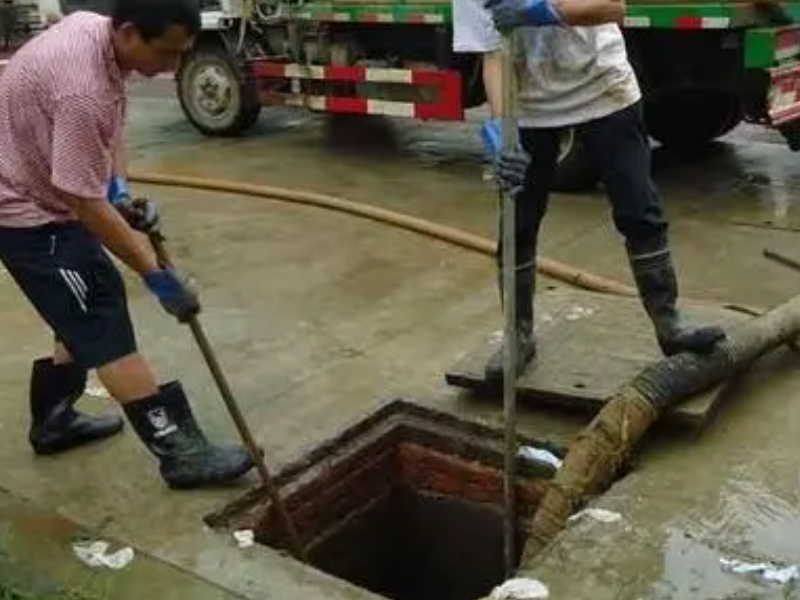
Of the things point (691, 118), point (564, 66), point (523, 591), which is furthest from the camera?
point (691, 118)

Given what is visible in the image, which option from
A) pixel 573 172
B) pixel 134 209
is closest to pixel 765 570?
pixel 134 209

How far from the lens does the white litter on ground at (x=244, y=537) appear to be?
327 centimetres

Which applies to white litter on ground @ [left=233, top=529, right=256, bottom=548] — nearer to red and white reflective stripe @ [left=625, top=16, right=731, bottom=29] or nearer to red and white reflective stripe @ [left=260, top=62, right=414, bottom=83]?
red and white reflective stripe @ [left=625, top=16, right=731, bottom=29]

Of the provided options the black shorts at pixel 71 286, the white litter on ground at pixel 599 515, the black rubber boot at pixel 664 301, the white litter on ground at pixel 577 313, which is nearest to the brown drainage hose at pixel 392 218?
the white litter on ground at pixel 577 313

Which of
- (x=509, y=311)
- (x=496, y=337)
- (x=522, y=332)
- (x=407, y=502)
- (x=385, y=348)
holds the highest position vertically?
(x=509, y=311)

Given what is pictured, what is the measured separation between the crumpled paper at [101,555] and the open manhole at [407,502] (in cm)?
45

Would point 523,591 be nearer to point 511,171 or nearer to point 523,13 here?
point 511,171

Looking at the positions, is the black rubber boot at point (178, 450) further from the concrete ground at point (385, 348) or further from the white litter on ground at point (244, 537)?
the white litter on ground at point (244, 537)

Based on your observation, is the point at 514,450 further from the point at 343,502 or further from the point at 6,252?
the point at 6,252

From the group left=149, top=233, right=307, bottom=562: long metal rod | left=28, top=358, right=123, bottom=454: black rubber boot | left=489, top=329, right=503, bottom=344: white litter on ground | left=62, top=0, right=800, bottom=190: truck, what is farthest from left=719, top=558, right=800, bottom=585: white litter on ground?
left=62, top=0, right=800, bottom=190: truck

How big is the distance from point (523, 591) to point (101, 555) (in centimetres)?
122

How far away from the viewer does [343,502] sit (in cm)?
383

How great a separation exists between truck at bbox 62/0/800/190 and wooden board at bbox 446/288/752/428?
1.29 m

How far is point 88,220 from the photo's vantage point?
3.21 metres
